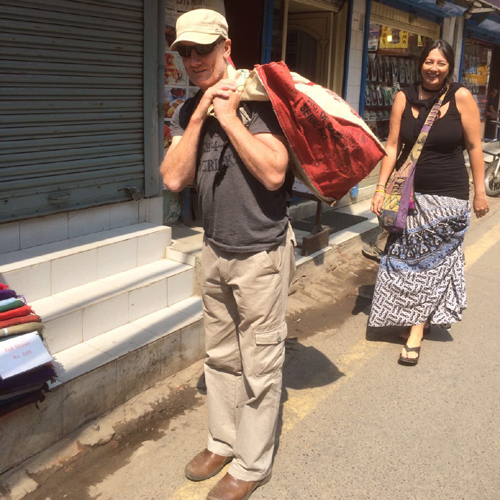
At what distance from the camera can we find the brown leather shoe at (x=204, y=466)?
280 centimetres

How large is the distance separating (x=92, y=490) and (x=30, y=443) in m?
0.42

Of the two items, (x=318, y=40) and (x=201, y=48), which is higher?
(x=318, y=40)

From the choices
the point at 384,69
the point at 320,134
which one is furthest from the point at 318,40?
the point at 320,134

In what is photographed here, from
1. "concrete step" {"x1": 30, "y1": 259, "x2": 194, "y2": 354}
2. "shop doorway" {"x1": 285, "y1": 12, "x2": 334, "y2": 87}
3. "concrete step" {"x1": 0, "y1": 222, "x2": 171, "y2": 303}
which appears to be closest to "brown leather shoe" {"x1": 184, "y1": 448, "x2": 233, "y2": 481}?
"concrete step" {"x1": 30, "y1": 259, "x2": 194, "y2": 354}

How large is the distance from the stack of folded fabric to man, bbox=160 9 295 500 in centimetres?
83

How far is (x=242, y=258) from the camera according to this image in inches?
101

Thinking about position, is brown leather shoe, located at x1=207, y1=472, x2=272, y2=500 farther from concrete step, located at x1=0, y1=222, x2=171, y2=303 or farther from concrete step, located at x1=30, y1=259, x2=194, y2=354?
concrete step, located at x1=0, y1=222, x2=171, y2=303

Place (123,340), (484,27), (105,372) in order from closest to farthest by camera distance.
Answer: (105,372)
(123,340)
(484,27)

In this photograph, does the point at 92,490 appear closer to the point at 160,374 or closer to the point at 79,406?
the point at 79,406

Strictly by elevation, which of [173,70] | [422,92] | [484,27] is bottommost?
[422,92]

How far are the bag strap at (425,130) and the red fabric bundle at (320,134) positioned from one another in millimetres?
1516

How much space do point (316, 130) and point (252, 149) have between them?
283 millimetres

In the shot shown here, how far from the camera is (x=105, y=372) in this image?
131 inches

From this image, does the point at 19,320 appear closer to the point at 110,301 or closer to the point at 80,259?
the point at 110,301
